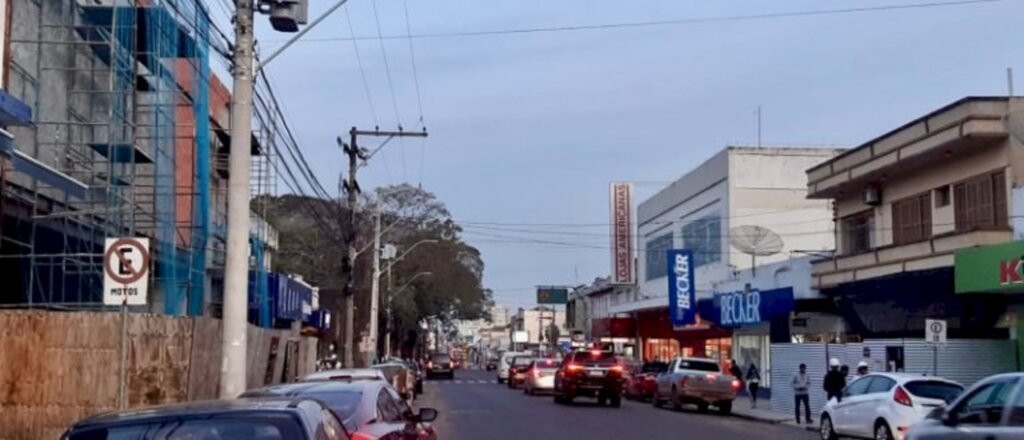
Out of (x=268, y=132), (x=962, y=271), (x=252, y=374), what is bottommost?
(x=252, y=374)

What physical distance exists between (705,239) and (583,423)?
33.7 metres

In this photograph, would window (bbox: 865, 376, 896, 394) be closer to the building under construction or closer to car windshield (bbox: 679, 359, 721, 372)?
the building under construction

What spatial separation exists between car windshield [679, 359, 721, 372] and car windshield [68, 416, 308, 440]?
34.1 meters

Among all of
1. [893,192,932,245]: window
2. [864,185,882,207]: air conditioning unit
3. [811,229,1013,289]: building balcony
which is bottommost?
[811,229,1013,289]: building balcony

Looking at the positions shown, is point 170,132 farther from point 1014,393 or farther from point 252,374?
point 1014,393

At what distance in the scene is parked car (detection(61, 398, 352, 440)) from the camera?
7566 millimetres

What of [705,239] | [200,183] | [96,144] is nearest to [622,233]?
[705,239]

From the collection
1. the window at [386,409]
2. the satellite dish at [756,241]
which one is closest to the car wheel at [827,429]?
the window at [386,409]

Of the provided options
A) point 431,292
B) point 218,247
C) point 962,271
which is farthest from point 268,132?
point 431,292

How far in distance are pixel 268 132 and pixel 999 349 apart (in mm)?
17784

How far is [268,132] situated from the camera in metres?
28.4

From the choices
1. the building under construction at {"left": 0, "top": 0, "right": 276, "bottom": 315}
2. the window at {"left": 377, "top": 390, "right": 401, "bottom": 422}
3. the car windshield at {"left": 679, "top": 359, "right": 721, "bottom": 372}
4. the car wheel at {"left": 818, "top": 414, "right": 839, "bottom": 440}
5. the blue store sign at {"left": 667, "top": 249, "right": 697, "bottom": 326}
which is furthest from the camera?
the blue store sign at {"left": 667, "top": 249, "right": 697, "bottom": 326}

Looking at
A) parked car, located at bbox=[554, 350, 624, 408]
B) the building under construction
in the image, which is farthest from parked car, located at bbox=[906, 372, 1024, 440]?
parked car, located at bbox=[554, 350, 624, 408]

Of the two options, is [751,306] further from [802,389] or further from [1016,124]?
[1016,124]
